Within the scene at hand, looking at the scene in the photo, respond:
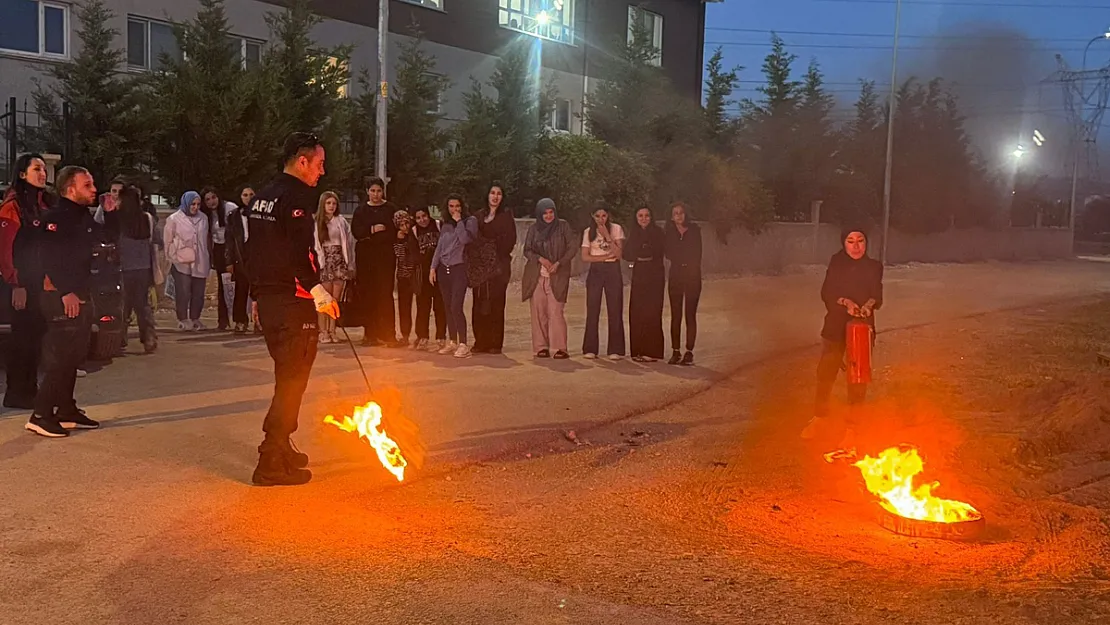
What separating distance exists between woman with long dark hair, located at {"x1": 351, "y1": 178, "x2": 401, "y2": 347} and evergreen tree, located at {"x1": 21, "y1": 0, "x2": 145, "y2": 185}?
693 centimetres

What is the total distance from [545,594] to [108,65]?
51.0 ft

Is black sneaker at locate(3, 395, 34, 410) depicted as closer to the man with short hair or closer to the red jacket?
the man with short hair

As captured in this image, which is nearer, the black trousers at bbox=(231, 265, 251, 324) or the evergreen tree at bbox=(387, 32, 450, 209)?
the black trousers at bbox=(231, 265, 251, 324)

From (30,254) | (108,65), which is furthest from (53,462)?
(108,65)

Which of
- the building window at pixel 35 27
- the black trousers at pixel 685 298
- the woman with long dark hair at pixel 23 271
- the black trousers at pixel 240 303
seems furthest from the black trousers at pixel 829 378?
the building window at pixel 35 27

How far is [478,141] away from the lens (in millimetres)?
23406

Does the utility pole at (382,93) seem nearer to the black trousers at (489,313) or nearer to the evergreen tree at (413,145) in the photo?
the evergreen tree at (413,145)

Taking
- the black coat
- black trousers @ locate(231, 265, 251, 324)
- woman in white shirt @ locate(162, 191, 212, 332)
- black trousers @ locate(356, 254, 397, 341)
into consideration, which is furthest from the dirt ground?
woman in white shirt @ locate(162, 191, 212, 332)

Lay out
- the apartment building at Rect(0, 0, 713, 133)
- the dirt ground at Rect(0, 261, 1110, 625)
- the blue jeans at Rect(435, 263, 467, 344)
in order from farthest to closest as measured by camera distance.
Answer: the apartment building at Rect(0, 0, 713, 133)
the blue jeans at Rect(435, 263, 467, 344)
the dirt ground at Rect(0, 261, 1110, 625)

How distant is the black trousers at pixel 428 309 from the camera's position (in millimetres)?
11930

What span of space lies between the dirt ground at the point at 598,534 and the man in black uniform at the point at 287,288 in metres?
0.30

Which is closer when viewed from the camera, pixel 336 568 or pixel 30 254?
pixel 336 568

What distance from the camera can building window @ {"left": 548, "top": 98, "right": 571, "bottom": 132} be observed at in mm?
32344

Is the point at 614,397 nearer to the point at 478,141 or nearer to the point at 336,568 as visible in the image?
the point at 336,568
